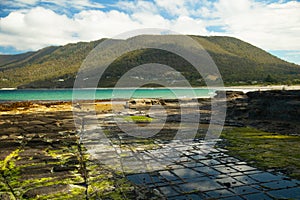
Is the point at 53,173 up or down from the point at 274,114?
down

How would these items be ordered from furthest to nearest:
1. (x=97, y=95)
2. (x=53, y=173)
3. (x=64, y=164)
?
1. (x=97, y=95)
2. (x=64, y=164)
3. (x=53, y=173)

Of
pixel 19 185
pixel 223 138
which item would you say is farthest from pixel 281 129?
pixel 19 185

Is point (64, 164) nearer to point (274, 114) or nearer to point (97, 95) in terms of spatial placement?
point (274, 114)

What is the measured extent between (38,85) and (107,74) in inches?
1627

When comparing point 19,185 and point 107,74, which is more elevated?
point 107,74

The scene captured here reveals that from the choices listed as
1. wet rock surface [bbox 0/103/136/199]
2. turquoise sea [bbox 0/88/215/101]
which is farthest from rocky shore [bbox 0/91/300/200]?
turquoise sea [bbox 0/88/215/101]

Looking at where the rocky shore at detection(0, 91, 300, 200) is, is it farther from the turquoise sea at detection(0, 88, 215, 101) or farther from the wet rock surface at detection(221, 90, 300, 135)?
the turquoise sea at detection(0, 88, 215, 101)

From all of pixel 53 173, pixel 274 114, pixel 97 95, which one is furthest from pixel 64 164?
pixel 97 95

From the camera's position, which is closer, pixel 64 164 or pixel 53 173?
pixel 53 173

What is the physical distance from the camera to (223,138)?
63.9 feet

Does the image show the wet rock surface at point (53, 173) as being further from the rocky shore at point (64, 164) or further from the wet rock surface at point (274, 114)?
the wet rock surface at point (274, 114)

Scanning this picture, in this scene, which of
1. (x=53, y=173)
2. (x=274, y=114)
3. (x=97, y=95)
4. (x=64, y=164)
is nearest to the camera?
(x=53, y=173)

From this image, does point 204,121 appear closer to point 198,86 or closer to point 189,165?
point 189,165

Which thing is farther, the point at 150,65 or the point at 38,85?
the point at 150,65
